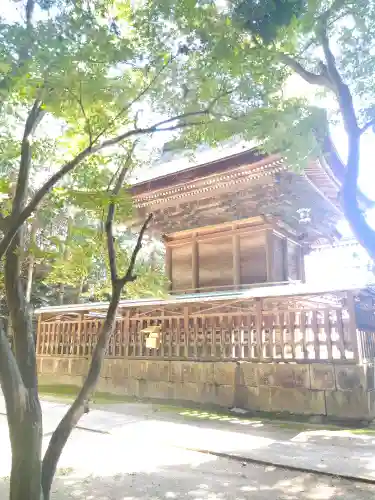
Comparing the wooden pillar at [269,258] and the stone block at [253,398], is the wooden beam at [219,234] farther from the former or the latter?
the stone block at [253,398]

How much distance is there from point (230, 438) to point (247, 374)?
9.89 ft

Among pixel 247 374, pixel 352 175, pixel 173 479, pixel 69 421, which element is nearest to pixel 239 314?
pixel 247 374

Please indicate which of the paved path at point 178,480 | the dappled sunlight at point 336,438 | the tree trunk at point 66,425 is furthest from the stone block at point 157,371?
the tree trunk at point 66,425

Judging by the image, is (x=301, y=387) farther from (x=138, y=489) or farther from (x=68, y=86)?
(x=68, y=86)

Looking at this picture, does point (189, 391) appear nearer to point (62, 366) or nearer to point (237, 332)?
point (237, 332)

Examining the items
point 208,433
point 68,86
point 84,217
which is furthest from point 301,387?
point 68,86

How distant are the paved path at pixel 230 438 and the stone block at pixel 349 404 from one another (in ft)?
2.66

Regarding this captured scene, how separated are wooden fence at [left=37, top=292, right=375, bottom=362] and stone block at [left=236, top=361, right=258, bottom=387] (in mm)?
178

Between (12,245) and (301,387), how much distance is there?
8171 millimetres

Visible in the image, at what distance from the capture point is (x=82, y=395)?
338 cm

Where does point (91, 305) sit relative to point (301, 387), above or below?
above

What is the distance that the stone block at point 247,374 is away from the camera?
10289mm

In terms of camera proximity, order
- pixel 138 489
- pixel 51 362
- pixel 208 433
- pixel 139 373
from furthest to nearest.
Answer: pixel 51 362, pixel 139 373, pixel 208 433, pixel 138 489

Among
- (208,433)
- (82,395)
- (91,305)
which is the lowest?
(208,433)
